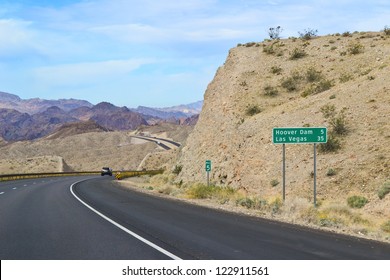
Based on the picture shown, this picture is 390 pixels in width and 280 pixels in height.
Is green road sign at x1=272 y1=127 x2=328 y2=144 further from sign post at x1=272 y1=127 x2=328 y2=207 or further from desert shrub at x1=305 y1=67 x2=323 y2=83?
desert shrub at x1=305 y1=67 x2=323 y2=83

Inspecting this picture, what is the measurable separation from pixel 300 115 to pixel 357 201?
14.2 m

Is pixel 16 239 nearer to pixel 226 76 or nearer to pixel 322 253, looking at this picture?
pixel 322 253

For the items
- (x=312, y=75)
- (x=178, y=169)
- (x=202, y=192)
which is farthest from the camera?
(x=312, y=75)

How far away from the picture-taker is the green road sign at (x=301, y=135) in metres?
20.5

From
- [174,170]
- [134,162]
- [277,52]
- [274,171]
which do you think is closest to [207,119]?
[174,170]

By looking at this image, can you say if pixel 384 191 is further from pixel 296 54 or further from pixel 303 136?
pixel 296 54

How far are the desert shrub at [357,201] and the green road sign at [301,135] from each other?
11.3 feet

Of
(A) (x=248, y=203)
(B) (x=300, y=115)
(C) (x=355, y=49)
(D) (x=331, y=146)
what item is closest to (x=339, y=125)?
(D) (x=331, y=146)

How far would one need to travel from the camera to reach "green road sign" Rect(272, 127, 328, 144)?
805 inches

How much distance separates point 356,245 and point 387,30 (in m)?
52.2

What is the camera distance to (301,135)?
20969 mm

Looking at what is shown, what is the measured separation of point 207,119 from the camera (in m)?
47.8

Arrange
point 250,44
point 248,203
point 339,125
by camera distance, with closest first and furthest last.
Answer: point 248,203
point 339,125
point 250,44

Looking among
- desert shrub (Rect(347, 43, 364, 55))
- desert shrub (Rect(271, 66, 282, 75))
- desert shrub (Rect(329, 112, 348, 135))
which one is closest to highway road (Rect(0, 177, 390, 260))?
desert shrub (Rect(329, 112, 348, 135))
